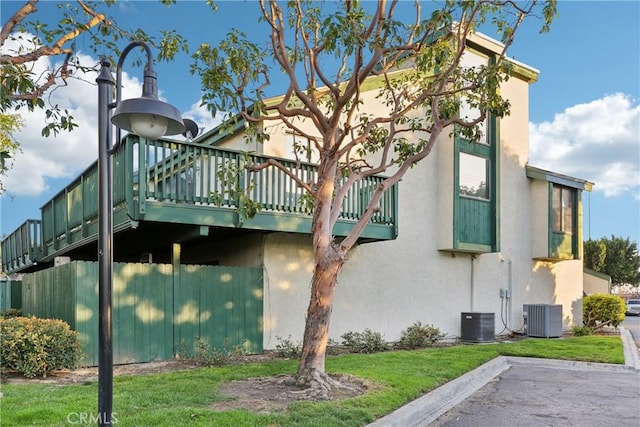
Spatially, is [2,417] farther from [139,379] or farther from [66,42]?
[66,42]

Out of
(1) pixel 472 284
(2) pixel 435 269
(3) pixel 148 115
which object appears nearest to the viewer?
(3) pixel 148 115

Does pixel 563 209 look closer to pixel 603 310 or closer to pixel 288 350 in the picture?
pixel 603 310

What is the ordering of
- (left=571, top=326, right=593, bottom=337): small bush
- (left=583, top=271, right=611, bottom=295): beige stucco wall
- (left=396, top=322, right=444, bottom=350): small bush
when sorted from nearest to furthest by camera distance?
1. (left=396, top=322, right=444, bottom=350): small bush
2. (left=571, top=326, right=593, bottom=337): small bush
3. (left=583, top=271, right=611, bottom=295): beige stucco wall

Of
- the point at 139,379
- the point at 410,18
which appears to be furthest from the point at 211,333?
the point at 410,18

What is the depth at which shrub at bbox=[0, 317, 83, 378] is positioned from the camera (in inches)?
310

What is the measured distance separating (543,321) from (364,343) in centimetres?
708

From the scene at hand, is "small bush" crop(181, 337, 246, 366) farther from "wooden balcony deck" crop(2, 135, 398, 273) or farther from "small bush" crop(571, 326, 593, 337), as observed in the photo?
"small bush" crop(571, 326, 593, 337)

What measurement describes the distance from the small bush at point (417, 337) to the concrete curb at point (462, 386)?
6.75 ft

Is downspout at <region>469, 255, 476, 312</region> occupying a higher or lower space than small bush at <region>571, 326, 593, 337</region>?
higher

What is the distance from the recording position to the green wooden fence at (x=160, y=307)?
918 centimetres

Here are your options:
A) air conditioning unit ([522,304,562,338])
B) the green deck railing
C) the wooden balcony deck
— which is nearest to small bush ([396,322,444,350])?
the wooden balcony deck

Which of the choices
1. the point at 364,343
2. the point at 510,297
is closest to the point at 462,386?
the point at 364,343

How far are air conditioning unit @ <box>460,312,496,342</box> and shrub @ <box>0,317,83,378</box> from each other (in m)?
10.2

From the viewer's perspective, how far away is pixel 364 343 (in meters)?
11.6
